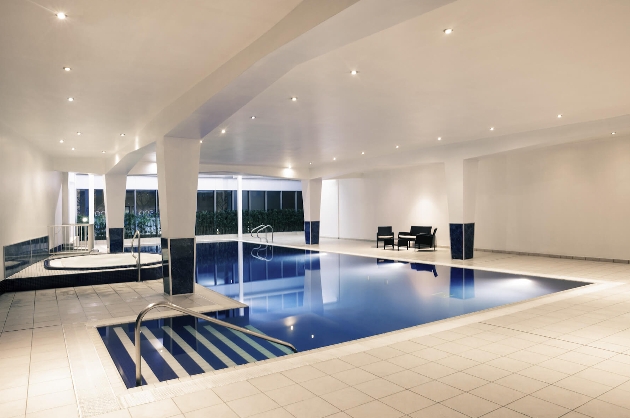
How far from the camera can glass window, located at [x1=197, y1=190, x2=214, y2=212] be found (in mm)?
24203

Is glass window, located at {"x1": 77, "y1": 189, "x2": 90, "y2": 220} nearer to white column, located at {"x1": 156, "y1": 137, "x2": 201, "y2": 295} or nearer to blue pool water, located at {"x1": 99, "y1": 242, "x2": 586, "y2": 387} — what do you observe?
blue pool water, located at {"x1": 99, "y1": 242, "x2": 586, "y2": 387}

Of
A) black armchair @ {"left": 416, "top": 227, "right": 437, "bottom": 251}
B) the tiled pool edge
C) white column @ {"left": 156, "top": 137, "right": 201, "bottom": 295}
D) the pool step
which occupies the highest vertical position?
white column @ {"left": 156, "top": 137, "right": 201, "bottom": 295}

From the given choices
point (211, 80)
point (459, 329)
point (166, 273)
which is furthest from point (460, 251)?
point (211, 80)

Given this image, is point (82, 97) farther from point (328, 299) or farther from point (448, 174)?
point (448, 174)

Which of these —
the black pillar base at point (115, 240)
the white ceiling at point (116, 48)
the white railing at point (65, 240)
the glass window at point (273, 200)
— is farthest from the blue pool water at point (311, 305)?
the glass window at point (273, 200)

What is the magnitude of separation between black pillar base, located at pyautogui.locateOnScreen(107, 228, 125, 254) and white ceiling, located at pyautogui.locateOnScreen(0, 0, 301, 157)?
771 centimetres

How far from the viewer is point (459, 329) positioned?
5.43 m

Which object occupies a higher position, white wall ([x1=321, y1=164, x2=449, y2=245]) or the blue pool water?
white wall ([x1=321, y1=164, x2=449, y2=245])

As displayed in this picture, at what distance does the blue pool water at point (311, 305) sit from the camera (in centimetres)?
501

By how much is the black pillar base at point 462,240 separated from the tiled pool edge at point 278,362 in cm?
570

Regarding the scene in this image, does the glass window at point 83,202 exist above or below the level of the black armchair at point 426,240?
above

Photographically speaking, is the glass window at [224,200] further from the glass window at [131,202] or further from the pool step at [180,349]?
the pool step at [180,349]

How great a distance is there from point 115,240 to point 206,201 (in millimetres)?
9716

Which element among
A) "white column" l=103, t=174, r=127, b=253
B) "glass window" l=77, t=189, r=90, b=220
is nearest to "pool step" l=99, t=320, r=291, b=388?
"white column" l=103, t=174, r=127, b=253
